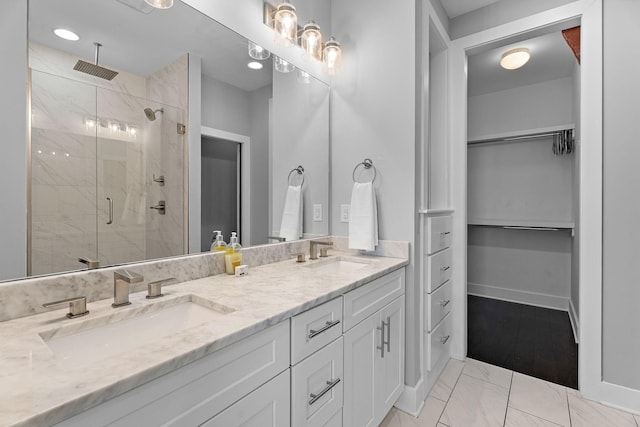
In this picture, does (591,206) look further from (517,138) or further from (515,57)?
(517,138)

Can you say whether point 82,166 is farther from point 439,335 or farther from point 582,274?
point 582,274

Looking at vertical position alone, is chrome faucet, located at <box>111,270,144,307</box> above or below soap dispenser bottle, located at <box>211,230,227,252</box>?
below

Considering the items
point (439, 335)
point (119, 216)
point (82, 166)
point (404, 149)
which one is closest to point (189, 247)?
point (119, 216)

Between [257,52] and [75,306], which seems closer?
[75,306]

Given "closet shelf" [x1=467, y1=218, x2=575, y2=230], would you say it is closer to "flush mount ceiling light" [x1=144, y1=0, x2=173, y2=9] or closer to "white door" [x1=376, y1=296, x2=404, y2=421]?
"white door" [x1=376, y1=296, x2=404, y2=421]

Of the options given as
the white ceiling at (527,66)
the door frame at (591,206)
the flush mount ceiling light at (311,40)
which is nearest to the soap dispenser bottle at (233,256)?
the flush mount ceiling light at (311,40)

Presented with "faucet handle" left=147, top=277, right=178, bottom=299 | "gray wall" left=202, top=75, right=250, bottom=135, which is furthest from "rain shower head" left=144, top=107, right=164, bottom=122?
"faucet handle" left=147, top=277, right=178, bottom=299

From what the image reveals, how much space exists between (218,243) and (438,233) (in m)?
1.42

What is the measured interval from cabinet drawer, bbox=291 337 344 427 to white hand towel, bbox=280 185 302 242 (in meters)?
0.84

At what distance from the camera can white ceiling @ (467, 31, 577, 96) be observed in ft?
8.89

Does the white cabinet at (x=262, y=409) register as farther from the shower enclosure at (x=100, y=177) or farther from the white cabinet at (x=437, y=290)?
the white cabinet at (x=437, y=290)

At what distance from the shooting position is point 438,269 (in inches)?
80.2

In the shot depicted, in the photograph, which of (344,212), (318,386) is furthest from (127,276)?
(344,212)

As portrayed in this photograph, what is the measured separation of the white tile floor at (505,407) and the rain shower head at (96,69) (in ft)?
6.78
